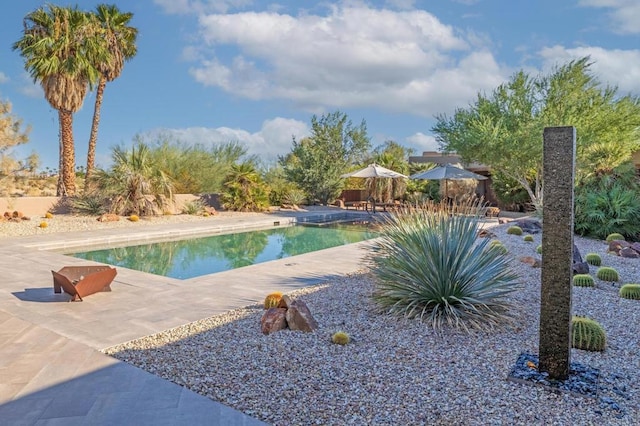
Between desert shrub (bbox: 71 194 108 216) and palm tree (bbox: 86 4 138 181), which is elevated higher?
palm tree (bbox: 86 4 138 181)

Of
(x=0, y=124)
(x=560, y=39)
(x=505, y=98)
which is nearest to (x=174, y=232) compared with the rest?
(x=0, y=124)

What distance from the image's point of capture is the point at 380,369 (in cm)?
343

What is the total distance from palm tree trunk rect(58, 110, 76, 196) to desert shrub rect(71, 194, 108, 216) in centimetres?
220

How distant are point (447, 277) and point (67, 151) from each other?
718 inches

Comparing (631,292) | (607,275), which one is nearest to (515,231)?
(607,275)

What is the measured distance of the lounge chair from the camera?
219 inches

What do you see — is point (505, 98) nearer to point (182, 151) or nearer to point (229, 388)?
point (182, 151)

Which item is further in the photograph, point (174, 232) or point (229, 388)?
point (174, 232)

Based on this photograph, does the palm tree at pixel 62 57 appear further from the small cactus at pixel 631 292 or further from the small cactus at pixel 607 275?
the small cactus at pixel 631 292

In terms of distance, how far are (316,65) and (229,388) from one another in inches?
796

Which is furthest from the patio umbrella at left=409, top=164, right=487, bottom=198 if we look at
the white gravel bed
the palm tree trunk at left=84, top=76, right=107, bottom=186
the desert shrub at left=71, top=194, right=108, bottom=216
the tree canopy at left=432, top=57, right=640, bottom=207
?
the palm tree trunk at left=84, top=76, right=107, bottom=186

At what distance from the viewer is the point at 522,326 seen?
4430 millimetres

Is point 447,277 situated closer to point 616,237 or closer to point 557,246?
point 557,246

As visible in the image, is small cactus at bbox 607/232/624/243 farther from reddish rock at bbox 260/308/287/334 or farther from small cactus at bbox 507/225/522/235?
reddish rock at bbox 260/308/287/334
